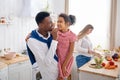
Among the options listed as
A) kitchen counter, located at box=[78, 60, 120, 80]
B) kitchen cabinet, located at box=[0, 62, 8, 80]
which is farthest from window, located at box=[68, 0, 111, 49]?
kitchen cabinet, located at box=[0, 62, 8, 80]

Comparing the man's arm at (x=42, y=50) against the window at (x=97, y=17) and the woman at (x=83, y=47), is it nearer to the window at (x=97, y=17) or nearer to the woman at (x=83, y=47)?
the woman at (x=83, y=47)

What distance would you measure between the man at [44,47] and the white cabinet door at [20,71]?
1290 mm

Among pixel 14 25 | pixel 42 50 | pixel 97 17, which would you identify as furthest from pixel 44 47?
pixel 97 17

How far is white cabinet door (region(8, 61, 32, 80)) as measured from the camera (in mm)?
2799

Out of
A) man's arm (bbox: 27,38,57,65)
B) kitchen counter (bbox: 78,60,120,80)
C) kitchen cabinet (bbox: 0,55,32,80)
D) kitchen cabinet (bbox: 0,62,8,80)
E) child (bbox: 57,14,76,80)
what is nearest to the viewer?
man's arm (bbox: 27,38,57,65)

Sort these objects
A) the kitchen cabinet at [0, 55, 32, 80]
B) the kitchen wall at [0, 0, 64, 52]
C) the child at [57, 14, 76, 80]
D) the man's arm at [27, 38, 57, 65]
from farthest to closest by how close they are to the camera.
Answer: the kitchen wall at [0, 0, 64, 52]
the kitchen cabinet at [0, 55, 32, 80]
the child at [57, 14, 76, 80]
the man's arm at [27, 38, 57, 65]

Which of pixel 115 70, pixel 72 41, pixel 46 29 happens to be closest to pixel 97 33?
pixel 115 70

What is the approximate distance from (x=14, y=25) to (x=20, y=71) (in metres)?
0.91

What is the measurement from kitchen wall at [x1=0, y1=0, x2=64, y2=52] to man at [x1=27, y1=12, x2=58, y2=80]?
69.7 inches

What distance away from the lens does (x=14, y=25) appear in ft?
11.0

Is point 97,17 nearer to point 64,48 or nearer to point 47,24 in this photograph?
point 64,48

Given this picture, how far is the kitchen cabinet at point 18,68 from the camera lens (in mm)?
2781

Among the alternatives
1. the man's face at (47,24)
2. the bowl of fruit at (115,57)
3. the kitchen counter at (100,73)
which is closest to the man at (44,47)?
the man's face at (47,24)

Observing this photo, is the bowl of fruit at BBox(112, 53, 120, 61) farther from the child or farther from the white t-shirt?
the white t-shirt
